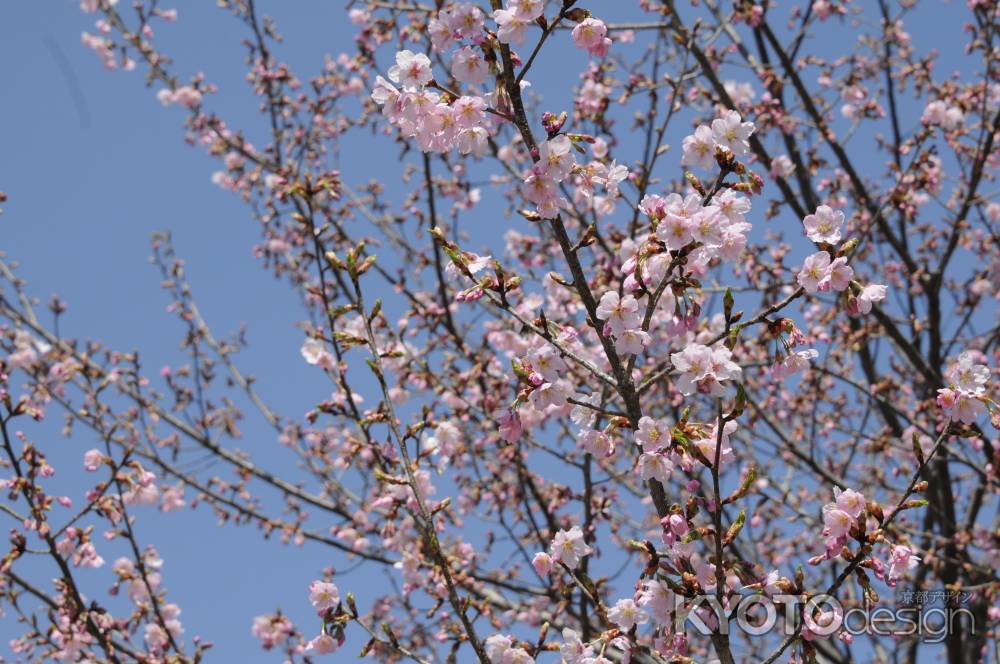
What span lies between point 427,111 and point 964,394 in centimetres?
186

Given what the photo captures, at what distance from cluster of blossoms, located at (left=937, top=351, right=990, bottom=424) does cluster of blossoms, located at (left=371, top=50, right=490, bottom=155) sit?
160cm

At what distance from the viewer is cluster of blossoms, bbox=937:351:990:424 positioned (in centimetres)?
258

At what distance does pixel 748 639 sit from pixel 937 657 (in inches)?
132

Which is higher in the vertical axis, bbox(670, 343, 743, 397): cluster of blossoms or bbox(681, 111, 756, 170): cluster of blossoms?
bbox(681, 111, 756, 170): cluster of blossoms

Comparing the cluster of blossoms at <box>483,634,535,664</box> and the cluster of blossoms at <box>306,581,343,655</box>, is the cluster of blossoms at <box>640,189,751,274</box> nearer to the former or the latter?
the cluster of blossoms at <box>483,634,535,664</box>

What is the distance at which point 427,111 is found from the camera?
107 inches

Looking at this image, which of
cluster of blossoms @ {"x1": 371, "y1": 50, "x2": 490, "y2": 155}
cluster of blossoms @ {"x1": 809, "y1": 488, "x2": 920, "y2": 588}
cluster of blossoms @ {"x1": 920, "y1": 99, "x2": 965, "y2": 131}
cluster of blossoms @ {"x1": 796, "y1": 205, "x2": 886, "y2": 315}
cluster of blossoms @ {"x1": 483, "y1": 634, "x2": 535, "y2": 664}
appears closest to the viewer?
cluster of blossoms @ {"x1": 809, "y1": 488, "x2": 920, "y2": 588}

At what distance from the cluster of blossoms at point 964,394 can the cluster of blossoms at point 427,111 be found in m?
1.60

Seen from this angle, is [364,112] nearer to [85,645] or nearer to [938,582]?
[85,645]

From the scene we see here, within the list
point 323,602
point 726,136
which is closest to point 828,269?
point 726,136

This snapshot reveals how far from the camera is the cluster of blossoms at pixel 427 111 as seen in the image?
8.82 ft

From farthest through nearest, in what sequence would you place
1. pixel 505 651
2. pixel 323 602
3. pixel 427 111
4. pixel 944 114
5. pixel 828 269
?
pixel 944 114
pixel 323 602
pixel 505 651
pixel 427 111
pixel 828 269

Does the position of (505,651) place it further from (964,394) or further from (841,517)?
(964,394)

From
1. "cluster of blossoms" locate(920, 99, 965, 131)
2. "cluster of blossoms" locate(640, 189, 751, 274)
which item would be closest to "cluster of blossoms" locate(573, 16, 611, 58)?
"cluster of blossoms" locate(640, 189, 751, 274)
